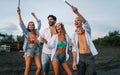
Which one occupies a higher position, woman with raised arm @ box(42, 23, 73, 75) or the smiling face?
the smiling face

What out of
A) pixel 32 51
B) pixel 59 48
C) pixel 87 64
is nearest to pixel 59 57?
pixel 59 48

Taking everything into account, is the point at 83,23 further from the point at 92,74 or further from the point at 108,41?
the point at 108,41

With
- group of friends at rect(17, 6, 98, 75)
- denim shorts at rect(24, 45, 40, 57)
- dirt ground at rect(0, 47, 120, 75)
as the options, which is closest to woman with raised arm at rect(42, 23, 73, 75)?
group of friends at rect(17, 6, 98, 75)

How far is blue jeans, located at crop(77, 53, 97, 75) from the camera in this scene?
29.2 ft

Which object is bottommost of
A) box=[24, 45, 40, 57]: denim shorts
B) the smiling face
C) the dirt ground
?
the dirt ground

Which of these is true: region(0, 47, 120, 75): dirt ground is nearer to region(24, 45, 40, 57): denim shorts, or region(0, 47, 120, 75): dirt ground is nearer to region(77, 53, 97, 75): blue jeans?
region(24, 45, 40, 57): denim shorts

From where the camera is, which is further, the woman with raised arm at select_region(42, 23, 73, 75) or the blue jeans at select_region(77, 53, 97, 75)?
the woman with raised arm at select_region(42, 23, 73, 75)

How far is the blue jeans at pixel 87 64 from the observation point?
29.2 ft

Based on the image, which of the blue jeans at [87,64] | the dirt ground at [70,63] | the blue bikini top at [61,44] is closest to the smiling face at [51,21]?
the blue bikini top at [61,44]

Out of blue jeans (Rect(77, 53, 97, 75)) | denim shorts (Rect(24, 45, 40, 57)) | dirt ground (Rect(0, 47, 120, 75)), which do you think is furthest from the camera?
dirt ground (Rect(0, 47, 120, 75))

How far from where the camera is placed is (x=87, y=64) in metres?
9.00

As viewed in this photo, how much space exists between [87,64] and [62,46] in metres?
0.89

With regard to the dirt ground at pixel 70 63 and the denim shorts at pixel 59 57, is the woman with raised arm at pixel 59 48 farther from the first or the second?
the dirt ground at pixel 70 63

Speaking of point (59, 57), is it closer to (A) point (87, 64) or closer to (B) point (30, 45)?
(A) point (87, 64)
